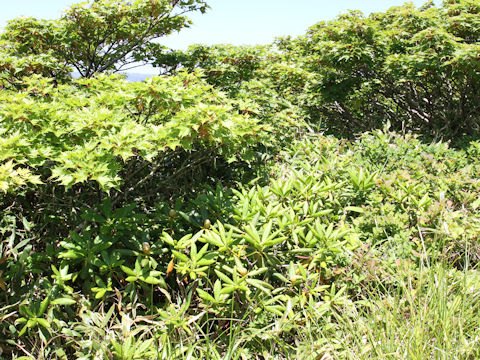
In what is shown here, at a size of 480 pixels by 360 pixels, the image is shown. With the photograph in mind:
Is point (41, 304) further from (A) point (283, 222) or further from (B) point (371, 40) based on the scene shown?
(B) point (371, 40)

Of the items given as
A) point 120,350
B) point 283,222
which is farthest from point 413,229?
point 120,350

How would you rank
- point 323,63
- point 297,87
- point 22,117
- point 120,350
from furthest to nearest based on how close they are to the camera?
point 297,87 → point 323,63 → point 22,117 → point 120,350

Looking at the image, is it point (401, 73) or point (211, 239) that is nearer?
point (211, 239)

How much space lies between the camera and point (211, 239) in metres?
2.32

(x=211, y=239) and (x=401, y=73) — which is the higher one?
(x=401, y=73)

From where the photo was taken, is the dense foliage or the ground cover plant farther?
the dense foliage

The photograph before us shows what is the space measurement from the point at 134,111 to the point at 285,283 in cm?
→ 185

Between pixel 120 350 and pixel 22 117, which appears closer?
pixel 120 350

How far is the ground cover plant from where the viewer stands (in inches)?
83.0

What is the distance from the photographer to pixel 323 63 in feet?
23.0

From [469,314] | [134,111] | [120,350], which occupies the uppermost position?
[134,111]

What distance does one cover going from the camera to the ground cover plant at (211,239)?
2107 millimetres

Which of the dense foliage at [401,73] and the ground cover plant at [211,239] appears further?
the dense foliage at [401,73]

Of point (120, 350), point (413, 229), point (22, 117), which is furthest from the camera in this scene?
point (413, 229)
